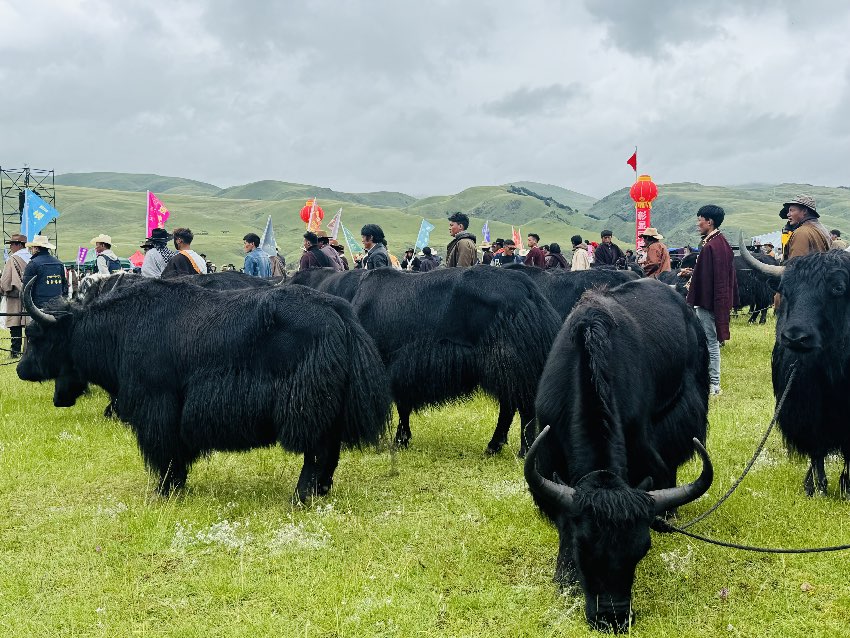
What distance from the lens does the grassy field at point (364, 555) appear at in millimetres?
3014

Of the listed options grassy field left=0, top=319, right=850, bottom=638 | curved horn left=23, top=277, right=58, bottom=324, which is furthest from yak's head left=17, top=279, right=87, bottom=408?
grassy field left=0, top=319, right=850, bottom=638

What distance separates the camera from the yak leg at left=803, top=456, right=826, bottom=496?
440cm

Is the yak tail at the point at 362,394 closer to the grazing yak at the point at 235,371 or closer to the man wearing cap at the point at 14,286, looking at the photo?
the grazing yak at the point at 235,371

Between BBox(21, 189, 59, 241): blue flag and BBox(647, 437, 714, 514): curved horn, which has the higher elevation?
BBox(21, 189, 59, 241): blue flag

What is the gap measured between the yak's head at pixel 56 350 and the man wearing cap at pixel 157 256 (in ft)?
11.1

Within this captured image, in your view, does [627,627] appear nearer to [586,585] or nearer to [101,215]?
[586,585]

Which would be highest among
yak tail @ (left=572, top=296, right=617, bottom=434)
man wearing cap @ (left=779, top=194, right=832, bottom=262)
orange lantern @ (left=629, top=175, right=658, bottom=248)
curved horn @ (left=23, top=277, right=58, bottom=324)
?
orange lantern @ (left=629, top=175, right=658, bottom=248)

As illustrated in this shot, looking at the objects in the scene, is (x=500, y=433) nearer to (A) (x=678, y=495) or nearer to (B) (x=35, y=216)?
(A) (x=678, y=495)

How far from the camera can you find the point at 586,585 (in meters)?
2.78

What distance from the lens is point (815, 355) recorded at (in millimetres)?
4211

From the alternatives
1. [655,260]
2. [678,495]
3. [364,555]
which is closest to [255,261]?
[655,260]

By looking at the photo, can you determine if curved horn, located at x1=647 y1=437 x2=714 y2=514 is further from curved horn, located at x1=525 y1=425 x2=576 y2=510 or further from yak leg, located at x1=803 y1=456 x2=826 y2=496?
yak leg, located at x1=803 y1=456 x2=826 y2=496

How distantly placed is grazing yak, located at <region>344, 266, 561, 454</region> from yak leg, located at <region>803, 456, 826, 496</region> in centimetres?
183

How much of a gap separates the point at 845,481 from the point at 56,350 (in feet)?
16.3
